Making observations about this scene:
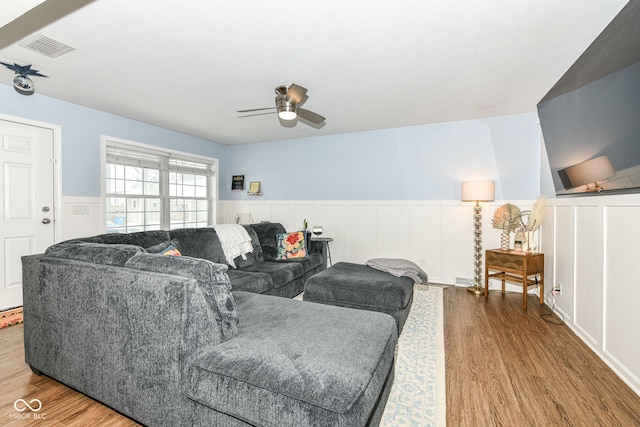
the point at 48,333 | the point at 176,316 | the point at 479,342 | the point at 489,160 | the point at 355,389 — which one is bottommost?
the point at 479,342

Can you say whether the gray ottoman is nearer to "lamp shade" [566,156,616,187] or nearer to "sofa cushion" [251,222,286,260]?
"sofa cushion" [251,222,286,260]

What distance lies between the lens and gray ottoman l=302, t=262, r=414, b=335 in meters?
2.48

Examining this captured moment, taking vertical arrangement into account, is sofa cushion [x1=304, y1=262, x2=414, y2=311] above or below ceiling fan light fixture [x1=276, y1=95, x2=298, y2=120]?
below

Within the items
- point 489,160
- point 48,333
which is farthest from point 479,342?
point 48,333

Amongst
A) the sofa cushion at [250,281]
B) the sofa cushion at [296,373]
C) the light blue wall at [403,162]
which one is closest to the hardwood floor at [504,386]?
the sofa cushion at [296,373]

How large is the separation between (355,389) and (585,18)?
2663mm

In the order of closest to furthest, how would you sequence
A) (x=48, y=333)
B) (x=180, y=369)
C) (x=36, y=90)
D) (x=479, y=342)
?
1. (x=180, y=369)
2. (x=48, y=333)
3. (x=479, y=342)
4. (x=36, y=90)

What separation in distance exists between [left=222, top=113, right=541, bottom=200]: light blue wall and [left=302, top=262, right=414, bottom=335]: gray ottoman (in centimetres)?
205

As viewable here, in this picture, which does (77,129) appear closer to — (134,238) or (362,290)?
(134,238)

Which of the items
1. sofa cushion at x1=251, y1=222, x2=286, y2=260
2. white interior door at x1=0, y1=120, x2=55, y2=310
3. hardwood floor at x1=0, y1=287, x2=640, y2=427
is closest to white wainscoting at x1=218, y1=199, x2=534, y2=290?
sofa cushion at x1=251, y1=222, x2=286, y2=260

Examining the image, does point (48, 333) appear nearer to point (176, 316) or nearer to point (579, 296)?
point (176, 316)

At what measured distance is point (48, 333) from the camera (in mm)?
1746

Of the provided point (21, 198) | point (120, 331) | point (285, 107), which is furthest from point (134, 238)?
point (285, 107)

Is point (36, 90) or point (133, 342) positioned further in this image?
point (36, 90)
